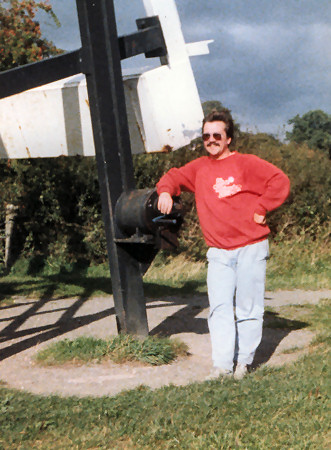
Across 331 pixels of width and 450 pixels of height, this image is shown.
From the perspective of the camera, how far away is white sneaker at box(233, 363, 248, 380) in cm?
414

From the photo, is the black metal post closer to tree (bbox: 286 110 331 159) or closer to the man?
the man

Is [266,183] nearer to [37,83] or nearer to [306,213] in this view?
[37,83]

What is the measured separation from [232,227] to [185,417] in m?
1.26

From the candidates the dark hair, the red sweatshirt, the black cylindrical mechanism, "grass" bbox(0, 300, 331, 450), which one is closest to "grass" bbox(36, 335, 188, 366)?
"grass" bbox(0, 300, 331, 450)

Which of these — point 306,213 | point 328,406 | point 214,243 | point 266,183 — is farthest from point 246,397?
point 306,213

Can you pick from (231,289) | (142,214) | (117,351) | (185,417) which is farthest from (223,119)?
(185,417)

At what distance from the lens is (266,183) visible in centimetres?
404

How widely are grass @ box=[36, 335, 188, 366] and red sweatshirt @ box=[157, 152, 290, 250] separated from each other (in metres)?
0.92

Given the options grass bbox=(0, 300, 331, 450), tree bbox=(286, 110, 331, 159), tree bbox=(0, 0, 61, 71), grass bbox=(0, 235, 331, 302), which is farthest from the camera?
tree bbox=(286, 110, 331, 159)

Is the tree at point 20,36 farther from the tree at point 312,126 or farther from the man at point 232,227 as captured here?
the tree at point 312,126

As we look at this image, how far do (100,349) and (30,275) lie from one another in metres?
5.34

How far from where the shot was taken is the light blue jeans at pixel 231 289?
4102 millimetres

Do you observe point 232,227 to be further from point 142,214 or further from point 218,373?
point 218,373

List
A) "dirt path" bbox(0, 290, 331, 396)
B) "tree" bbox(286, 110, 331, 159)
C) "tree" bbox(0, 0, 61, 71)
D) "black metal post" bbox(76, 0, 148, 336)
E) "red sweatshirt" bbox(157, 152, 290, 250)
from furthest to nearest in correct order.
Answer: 1. "tree" bbox(286, 110, 331, 159)
2. "tree" bbox(0, 0, 61, 71)
3. "black metal post" bbox(76, 0, 148, 336)
4. "dirt path" bbox(0, 290, 331, 396)
5. "red sweatshirt" bbox(157, 152, 290, 250)
